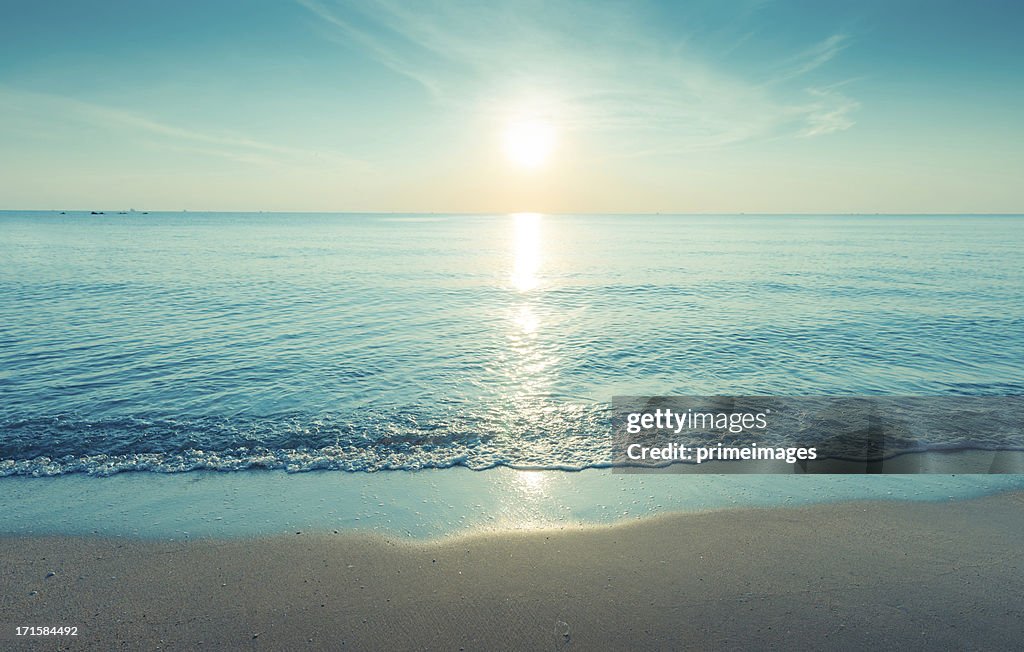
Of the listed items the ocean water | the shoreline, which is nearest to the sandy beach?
the shoreline

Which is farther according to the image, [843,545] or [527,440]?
[527,440]

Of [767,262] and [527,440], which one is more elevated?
[767,262]

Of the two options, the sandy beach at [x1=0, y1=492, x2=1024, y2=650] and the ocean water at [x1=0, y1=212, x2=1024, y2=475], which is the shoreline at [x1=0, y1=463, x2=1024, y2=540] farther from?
the ocean water at [x1=0, y1=212, x2=1024, y2=475]

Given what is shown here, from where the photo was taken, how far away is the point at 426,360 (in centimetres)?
1855

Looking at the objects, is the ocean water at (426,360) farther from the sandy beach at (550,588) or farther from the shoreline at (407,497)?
the sandy beach at (550,588)

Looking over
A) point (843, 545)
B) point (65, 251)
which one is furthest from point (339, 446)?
point (65, 251)

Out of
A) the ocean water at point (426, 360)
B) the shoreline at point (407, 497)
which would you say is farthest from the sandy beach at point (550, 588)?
the ocean water at point (426, 360)

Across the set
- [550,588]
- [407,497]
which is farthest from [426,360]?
[550,588]

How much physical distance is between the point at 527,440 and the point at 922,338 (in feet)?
64.3

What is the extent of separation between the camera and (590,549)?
7500 millimetres

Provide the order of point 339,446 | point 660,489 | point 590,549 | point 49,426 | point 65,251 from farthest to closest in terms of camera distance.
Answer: point 65,251 < point 49,426 < point 339,446 < point 660,489 < point 590,549

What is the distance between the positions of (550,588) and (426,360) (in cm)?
1262

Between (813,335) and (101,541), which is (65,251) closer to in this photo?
(101,541)

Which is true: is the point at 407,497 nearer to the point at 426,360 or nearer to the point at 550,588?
the point at 550,588
